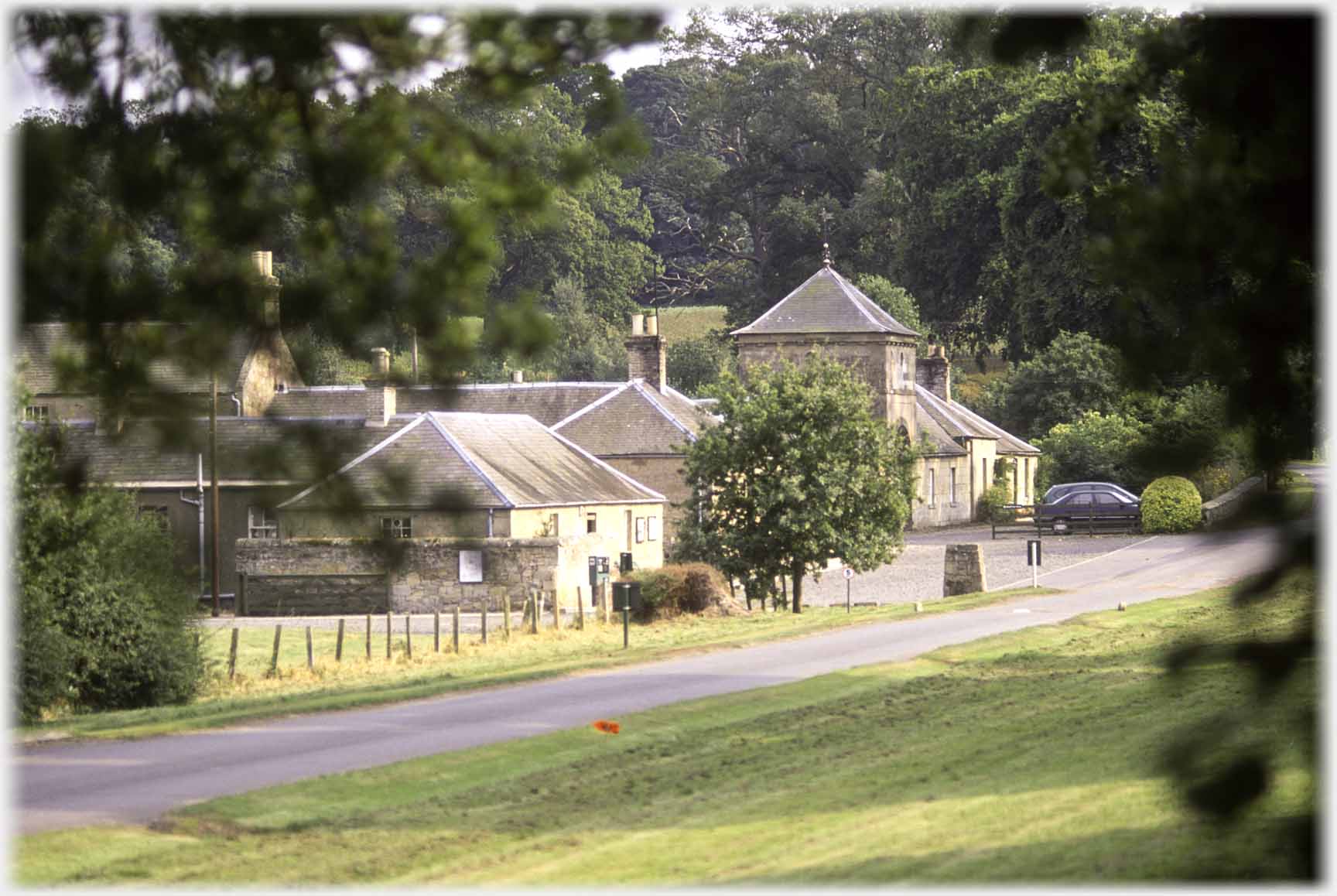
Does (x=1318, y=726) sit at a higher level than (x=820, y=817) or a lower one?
higher

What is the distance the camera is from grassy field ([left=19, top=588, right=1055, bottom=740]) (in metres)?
23.7

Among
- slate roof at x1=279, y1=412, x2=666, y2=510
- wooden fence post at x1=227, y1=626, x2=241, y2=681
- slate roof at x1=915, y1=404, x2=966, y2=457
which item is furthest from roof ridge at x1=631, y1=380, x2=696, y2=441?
wooden fence post at x1=227, y1=626, x2=241, y2=681

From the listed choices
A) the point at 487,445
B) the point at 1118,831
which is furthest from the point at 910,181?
the point at 1118,831

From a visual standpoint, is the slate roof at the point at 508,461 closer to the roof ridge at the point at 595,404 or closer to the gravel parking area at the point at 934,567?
the roof ridge at the point at 595,404

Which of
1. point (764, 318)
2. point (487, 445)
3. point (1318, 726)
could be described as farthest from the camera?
point (764, 318)

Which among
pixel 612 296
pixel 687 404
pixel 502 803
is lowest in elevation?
pixel 502 803

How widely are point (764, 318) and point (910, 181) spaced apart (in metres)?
19.0

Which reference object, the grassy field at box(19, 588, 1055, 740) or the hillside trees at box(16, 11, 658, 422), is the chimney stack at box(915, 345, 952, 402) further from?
the hillside trees at box(16, 11, 658, 422)

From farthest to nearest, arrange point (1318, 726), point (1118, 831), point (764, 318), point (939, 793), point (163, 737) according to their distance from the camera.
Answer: point (764, 318)
point (163, 737)
point (939, 793)
point (1118, 831)
point (1318, 726)

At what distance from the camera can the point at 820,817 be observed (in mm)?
14680

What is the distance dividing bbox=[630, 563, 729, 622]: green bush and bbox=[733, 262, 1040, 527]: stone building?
21832mm

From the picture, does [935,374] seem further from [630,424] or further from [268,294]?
[268,294]

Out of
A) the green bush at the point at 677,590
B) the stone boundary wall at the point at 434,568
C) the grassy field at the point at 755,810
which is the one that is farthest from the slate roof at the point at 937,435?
the grassy field at the point at 755,810

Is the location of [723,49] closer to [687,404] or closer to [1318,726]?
[687,404]
